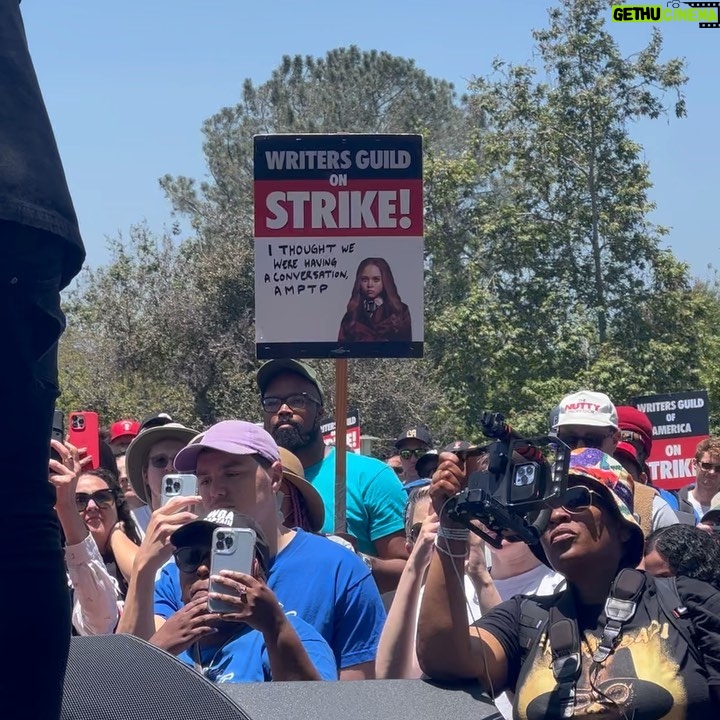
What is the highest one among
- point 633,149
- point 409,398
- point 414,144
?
point 633,149

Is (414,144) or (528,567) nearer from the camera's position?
(528,567)

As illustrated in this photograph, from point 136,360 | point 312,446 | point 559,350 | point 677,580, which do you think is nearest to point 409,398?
point 559,350

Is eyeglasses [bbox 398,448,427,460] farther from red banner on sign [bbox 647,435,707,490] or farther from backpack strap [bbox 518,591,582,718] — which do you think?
backpack strap [bbox 518,591,582,718]

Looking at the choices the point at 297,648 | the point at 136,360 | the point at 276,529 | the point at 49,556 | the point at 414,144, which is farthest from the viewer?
the point at 136,360

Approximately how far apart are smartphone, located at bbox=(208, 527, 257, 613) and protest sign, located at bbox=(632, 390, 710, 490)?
7.58 m

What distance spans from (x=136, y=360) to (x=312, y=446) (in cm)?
2529

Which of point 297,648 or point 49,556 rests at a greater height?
point 49,556

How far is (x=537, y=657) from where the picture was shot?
3203 millimetres

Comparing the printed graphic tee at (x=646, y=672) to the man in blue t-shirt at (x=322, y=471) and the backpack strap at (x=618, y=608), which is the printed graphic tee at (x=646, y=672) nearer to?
the backpack strap at (x=618, y=608)

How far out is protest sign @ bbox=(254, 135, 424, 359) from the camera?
5434mm

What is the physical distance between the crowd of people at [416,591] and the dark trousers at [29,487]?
1539 millimetres

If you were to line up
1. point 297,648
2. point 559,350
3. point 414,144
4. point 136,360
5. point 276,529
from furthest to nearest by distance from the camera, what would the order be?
point 136,360 < point 559,350 < point 414,144 < point 276,529 < point 297,648

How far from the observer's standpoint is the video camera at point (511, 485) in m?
2.73

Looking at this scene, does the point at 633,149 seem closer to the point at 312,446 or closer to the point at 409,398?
the point at 409,398
